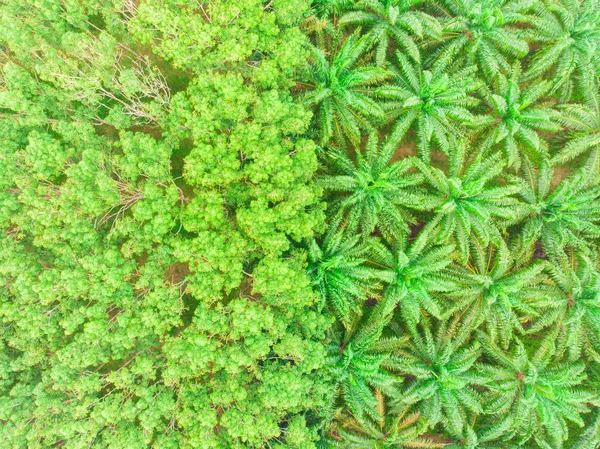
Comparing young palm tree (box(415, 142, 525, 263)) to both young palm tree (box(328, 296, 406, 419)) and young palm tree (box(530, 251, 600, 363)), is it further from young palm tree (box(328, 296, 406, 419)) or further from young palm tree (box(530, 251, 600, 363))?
A: young palm tree (box(328, 296, 406, 419))

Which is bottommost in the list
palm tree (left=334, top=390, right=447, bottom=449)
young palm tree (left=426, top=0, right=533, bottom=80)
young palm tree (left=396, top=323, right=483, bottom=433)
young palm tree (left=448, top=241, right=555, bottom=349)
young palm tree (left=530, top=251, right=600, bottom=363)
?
palm tree (left=334, top=390, right=447, bottom=449)

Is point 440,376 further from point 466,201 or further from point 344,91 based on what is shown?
point 344,91

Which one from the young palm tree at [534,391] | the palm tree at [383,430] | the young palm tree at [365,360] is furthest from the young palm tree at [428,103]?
the palm tree at [383,430]

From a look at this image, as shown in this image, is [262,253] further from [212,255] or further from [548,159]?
[548,159]

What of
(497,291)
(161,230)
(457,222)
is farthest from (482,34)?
(161,230)

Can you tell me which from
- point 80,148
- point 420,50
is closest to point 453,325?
point 420,50

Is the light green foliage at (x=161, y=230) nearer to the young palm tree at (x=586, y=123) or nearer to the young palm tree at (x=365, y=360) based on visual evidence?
the young palm tree at (x=365, y=360)

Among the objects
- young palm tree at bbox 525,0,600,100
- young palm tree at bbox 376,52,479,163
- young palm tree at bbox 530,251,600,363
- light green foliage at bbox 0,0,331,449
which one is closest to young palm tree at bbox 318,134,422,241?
young palm tree at bbox 376,52,479,163
